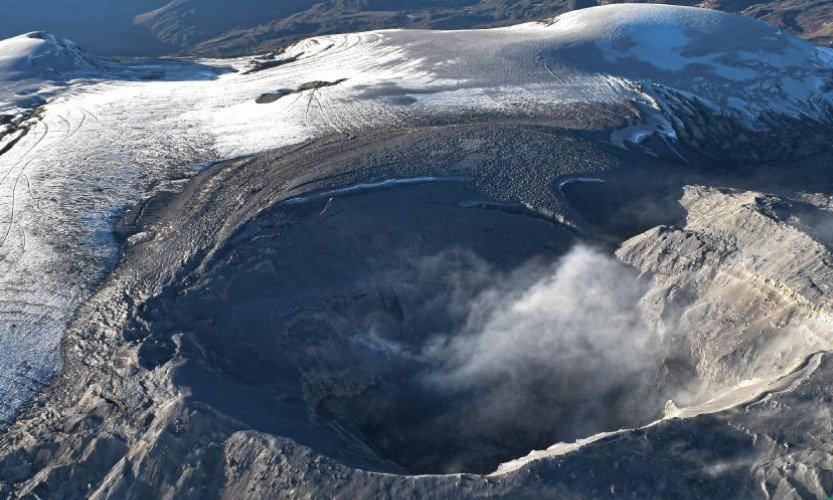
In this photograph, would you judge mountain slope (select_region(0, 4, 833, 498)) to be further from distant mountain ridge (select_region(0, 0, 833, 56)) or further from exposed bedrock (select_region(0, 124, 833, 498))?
distant mountain ridge (select_region(0, 0, 833, 56))

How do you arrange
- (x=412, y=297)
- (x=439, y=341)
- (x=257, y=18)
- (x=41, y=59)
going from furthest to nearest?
(x=257, y=18), (x=41, y=59), (x=412, y=297), (x=439, y=341)

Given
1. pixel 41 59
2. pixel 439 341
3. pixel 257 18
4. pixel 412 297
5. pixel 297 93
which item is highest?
pixel 41 59

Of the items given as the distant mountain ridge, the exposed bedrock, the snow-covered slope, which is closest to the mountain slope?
the exposed bedrock

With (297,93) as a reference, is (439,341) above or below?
below

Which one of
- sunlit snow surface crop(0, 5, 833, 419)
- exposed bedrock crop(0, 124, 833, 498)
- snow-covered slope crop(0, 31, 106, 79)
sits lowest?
exposed bedrock crop(0, 124, 833, 498)

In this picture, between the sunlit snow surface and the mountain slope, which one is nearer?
the mountain slope

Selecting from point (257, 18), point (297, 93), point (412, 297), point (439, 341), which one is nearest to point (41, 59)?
point (297, 93)

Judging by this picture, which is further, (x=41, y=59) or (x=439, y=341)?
(x=41, y=59)

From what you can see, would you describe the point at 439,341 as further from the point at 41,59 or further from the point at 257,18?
the point at 257,18
